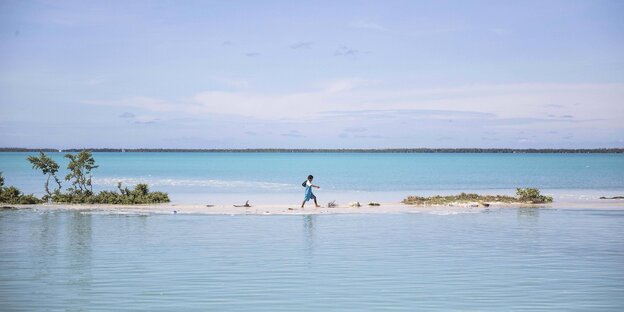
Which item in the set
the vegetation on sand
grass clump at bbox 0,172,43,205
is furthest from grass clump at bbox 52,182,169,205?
grass clump at bbox 0,172,43,205

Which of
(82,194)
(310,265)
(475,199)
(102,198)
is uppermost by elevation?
(82,194)

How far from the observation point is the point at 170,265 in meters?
16.9

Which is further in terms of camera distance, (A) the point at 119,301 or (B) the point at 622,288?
(B) the point at 622,288

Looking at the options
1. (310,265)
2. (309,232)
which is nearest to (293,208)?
(309,232)

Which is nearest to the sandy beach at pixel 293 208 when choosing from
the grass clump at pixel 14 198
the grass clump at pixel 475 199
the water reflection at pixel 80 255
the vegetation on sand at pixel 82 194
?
the grass clump at pixel 475 199

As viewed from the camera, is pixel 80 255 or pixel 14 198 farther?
pixel 14 198

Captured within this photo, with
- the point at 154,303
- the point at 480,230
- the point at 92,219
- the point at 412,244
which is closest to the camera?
the point at 154,303

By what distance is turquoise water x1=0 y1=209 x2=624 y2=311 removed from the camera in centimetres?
1309

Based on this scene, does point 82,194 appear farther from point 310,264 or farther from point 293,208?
point 310,264

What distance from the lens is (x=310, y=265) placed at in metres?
16.9

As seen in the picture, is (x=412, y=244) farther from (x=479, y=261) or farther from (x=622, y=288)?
(x=622, y=288)

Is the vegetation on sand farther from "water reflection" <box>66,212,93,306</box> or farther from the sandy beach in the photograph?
"water reflection" <box>66,212,93,306</box>

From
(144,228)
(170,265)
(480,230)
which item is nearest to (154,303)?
(170,265)

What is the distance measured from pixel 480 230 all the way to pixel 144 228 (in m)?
12.5
